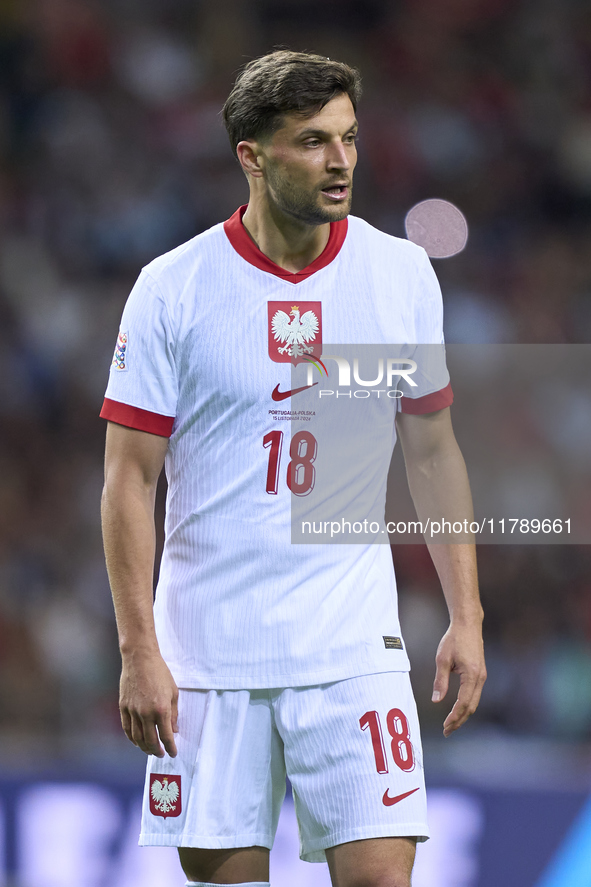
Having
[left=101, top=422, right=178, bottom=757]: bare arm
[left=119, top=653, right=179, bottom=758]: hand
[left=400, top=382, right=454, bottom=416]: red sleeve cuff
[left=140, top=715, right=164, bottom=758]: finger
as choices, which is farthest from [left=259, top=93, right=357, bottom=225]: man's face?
[left=140, top=715, right=164, bottom=758]: finger

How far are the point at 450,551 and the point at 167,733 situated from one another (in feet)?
2.41

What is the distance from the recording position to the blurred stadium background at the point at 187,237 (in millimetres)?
4008

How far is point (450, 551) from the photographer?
8.36 feet

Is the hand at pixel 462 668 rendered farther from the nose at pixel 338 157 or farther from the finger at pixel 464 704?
the nose at pixel 338 157

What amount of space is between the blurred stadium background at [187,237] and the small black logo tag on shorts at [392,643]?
1.70 meters

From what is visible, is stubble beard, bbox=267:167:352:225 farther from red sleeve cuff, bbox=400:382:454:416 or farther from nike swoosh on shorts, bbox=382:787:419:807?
nike swoosh on shorts, bbox=382:787:419:807

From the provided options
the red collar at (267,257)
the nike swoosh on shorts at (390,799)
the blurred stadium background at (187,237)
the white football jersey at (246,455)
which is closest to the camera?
the nike swoosh on shorts at (390,799)

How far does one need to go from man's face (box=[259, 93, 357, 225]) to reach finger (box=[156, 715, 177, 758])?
3.62 feet

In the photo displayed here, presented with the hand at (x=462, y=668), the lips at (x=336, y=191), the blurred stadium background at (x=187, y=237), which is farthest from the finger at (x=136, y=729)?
the blurred stadium background at (x=187, y=237)

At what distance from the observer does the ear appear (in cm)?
256

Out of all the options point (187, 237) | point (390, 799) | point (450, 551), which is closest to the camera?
point (390, 799)

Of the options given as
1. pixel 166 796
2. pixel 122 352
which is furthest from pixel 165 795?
pixel 122 352

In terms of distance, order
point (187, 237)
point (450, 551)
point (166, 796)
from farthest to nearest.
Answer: point (187, 237) → point (450, 551) → point (166, 796)

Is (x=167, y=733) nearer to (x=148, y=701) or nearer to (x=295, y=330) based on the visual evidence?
(x=148, y=701)
